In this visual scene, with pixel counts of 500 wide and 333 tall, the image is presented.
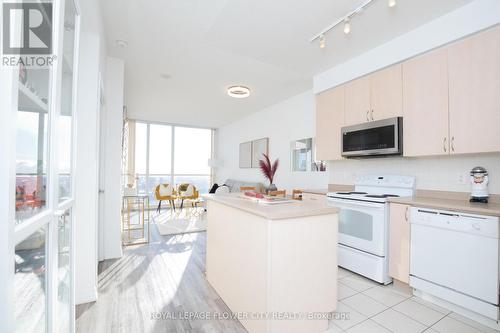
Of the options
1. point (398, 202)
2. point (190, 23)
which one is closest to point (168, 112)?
point (190, 23)

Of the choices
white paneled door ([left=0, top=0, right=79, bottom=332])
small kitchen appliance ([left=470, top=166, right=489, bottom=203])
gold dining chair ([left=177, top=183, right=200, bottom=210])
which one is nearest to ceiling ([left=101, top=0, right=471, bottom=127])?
white paneled door ([left=0, top=0, right=79, bottom=332])

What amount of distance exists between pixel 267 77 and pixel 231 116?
9.16ft

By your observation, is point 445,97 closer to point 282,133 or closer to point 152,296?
point 282,133

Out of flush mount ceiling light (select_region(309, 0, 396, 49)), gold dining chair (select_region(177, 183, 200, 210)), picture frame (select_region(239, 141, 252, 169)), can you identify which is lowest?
gold dining chair (select_region(177, 183, 200, 210))

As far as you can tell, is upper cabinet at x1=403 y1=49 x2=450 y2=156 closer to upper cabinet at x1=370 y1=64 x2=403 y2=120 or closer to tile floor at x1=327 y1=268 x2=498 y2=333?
upper cabinet at x1=370 y1=64 x2=403 y2=120

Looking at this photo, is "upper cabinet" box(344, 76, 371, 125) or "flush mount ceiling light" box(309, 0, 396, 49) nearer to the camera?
"flush mount ceiling light" box(309, 0, 396, 49)

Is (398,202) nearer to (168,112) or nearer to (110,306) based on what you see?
(110,306)

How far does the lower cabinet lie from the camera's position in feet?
7.30

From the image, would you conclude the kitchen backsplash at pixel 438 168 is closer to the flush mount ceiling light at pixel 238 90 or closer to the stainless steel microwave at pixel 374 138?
the stainless steel microwave at pixel 374 138

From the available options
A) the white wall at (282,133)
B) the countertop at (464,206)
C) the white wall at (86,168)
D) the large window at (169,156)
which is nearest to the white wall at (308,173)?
the white wall at (282,133)

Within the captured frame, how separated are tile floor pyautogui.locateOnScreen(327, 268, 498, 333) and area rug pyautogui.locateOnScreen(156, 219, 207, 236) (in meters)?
2.96

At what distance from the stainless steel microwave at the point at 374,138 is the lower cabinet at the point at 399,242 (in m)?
0.65

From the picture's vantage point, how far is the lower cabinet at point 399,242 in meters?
2.23

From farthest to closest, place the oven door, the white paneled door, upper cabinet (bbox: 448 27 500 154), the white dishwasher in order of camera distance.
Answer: the oven door, upper cabinet (bbox: 448 27 500 154), the white dishwasher, the white paneled door
